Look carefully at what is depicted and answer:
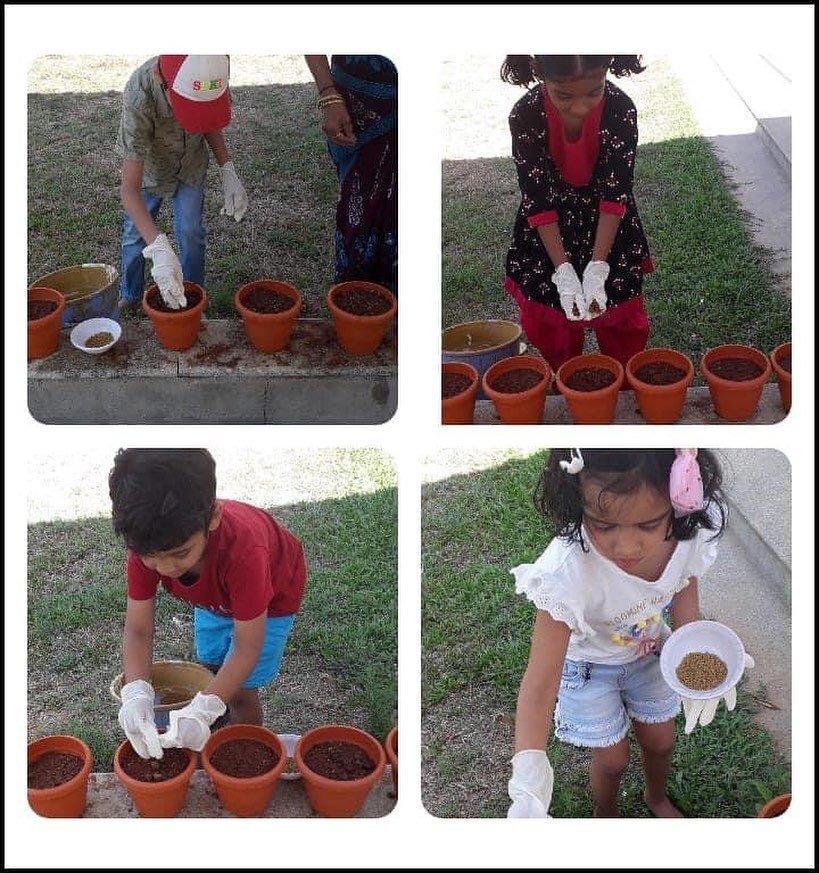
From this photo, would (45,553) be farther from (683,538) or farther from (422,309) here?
(683,538)

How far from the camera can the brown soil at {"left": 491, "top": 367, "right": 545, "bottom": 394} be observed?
1941mm

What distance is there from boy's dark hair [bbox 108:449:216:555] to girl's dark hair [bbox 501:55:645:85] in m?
0.80

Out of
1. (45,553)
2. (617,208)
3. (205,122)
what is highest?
(205,122)

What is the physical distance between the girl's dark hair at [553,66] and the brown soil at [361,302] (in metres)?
0.51

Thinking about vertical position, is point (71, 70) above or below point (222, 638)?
above

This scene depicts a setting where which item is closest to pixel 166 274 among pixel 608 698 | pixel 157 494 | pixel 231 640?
pixel 157 494

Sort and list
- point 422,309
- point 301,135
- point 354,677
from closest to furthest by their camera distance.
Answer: point 422,309 < point 354,677 < point 301,135

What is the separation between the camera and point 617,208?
202 centimetres

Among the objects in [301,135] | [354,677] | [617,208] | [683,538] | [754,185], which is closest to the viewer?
[683,538]

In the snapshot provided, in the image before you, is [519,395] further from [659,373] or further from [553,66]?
[553,66]

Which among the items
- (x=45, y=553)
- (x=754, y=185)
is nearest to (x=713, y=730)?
(x=45, y=553)

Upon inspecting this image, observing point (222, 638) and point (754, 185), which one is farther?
point (754, 185)

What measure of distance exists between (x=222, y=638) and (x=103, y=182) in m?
1.78

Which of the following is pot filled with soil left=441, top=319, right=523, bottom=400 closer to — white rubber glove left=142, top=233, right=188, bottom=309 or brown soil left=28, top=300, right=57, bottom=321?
white rubber glove left=142, top=233, right=188, bottom=309
